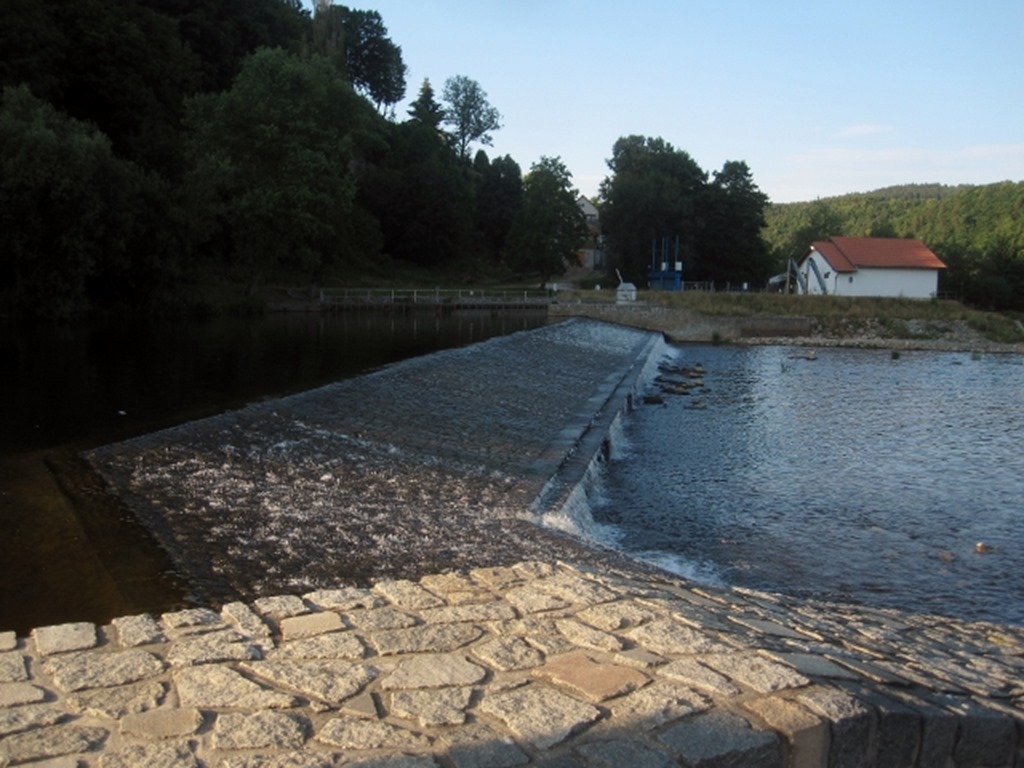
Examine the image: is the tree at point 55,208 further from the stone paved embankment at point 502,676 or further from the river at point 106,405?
the stone paved embankment at point 502,676

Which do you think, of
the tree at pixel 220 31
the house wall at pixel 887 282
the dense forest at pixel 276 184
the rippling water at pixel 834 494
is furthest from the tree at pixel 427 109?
the rippling water at pixel 834 494

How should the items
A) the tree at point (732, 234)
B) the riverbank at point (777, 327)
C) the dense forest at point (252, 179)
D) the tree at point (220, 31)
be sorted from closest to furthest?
the dense forest at point (252, 179)
the riverbank at point (777, 327)
the tree at point (220, 31)
the tree at point (732, 234)

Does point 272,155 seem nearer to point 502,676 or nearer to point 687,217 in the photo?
point 687,217

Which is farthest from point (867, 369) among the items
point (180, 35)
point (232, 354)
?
point (180, 35)

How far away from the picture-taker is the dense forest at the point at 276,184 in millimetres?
33406

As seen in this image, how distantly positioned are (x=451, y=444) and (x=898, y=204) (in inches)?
5420

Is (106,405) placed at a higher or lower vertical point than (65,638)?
lower

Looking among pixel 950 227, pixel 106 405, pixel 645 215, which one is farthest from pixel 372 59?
pixel 106 405

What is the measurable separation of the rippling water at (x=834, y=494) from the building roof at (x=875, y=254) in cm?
3639

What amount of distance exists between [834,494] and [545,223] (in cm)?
5865

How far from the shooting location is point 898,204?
135 m

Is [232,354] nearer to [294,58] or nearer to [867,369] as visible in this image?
[867,369]

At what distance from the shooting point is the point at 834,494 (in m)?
13.7

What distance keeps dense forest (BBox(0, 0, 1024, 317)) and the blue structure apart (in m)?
0.36
